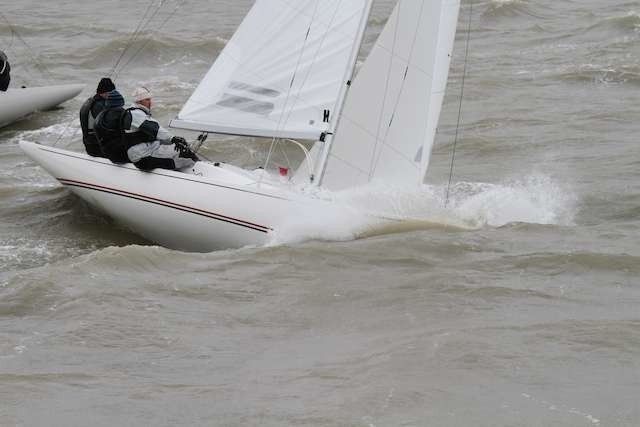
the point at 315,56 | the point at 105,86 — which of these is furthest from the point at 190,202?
the point at 315,56

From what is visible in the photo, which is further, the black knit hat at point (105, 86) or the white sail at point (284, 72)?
the white sail at point (284, 72)

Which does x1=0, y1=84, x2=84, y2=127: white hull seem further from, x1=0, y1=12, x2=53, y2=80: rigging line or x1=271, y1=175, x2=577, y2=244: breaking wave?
x1=271, y1=175, x2=577, y2=244: breaking wave

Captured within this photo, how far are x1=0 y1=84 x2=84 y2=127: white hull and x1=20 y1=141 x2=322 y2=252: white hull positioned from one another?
213 inches

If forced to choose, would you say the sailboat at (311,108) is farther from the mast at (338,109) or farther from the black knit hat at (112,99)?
the black knit hat at (112,99)

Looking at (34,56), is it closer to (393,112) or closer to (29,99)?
(29,99)

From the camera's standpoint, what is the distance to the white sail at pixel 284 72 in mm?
A: 9227

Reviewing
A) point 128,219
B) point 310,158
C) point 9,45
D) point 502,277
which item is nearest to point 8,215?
point 128,219

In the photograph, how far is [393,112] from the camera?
9.32 metres

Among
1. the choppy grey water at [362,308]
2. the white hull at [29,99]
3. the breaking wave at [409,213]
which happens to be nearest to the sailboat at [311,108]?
the breaking wave at [409,213]

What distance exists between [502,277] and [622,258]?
3.33 feet

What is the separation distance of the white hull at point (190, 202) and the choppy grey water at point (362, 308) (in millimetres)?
236

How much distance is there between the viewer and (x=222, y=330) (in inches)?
275

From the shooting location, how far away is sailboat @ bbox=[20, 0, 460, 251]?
9.06 meters

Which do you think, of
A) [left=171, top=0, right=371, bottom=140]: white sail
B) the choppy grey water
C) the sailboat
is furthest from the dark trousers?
[left=171, top=0, right=371, bottom=140]: white sail
